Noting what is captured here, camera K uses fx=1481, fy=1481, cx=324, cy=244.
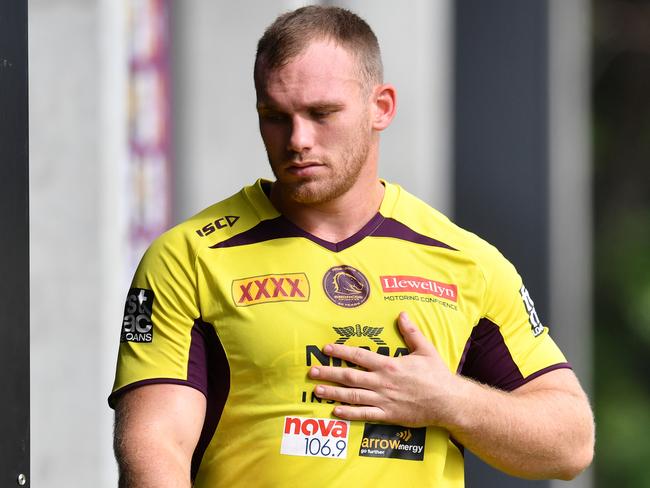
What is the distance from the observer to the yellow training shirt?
338cm

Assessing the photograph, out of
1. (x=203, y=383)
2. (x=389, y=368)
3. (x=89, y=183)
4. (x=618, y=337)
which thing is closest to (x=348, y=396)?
(x=389, y=368)

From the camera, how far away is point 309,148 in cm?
339

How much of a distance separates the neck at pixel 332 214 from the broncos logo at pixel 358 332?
256 millimetres

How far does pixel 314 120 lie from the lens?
3.42 metres

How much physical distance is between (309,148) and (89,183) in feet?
9.97

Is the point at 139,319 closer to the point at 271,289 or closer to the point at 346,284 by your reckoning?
the point at 271,289

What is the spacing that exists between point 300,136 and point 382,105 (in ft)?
1.08

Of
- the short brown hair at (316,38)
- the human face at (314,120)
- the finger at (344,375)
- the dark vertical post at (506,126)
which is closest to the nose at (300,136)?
the human face at (314,120)

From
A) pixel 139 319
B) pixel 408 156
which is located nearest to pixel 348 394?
pixel 139 319

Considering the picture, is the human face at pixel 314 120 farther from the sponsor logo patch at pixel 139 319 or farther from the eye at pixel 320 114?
the sponsor logo patch at pixel 139 319

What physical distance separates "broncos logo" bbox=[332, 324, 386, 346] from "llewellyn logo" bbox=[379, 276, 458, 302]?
0.36 feet

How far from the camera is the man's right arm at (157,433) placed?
3232mm

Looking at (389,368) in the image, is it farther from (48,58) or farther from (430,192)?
(430,192)

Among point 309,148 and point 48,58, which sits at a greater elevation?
point 48,58
